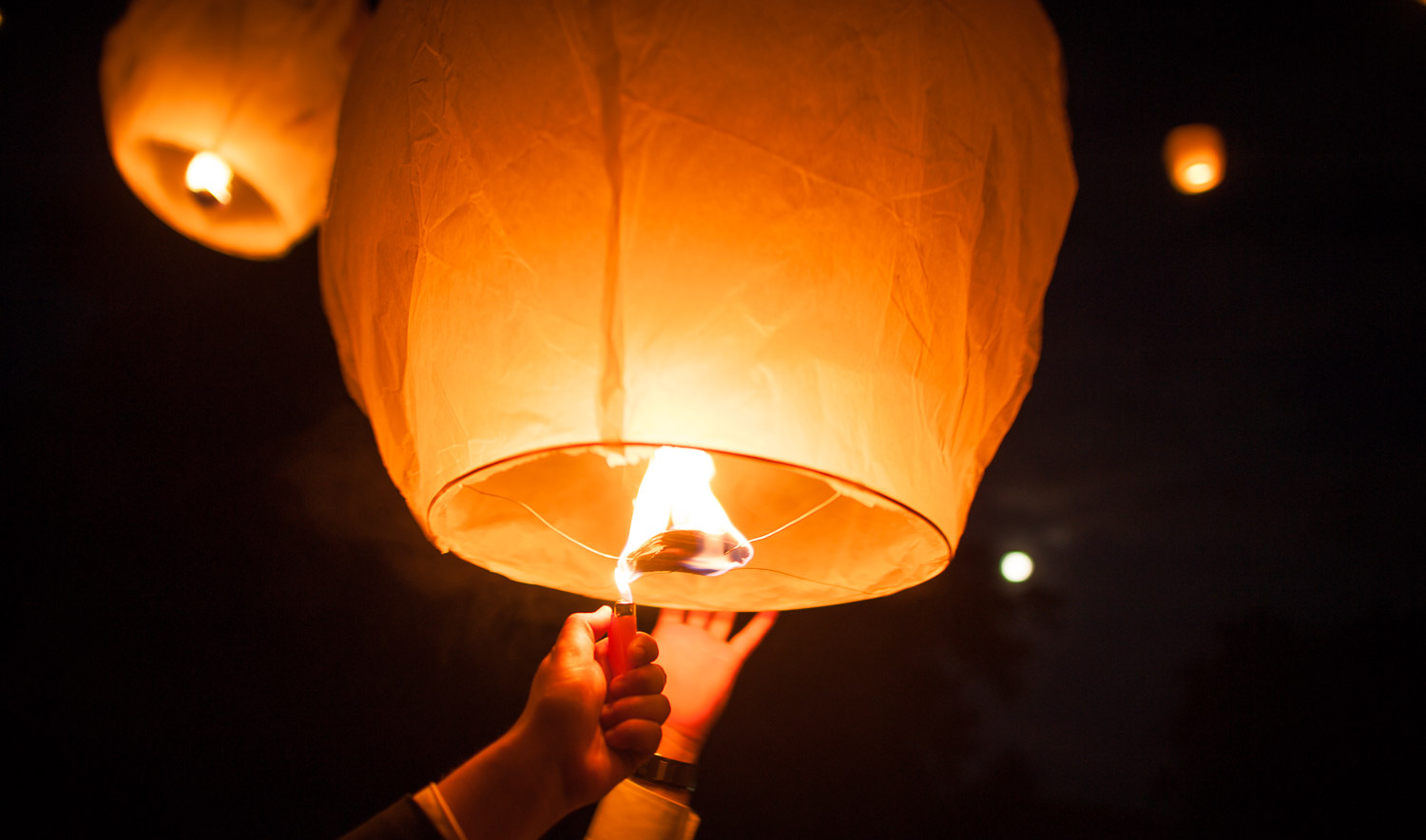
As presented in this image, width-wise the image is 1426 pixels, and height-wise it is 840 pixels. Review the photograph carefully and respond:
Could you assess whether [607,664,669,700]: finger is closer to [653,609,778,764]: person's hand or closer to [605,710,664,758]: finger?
[605,710,664,758]: finger

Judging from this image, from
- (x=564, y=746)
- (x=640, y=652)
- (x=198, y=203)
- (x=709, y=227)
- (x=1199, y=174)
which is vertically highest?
(x=1199, y=174)

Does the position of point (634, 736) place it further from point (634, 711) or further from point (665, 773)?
point (665, 773)

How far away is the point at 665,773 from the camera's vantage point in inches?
34.4

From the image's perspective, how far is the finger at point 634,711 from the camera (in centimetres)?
77

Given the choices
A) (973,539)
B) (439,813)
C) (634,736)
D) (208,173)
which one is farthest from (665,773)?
(973,539)

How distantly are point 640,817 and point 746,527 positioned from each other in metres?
0.38

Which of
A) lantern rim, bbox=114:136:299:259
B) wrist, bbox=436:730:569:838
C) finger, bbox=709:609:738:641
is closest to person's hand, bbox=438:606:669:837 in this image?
wrist, bbox=436:730:569:838

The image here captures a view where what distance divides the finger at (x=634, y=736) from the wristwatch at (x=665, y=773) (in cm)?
11

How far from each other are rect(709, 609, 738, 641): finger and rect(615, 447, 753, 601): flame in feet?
1.24

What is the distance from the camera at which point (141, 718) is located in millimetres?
1001

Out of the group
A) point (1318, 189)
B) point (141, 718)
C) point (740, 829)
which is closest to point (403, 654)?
point (141, 718)

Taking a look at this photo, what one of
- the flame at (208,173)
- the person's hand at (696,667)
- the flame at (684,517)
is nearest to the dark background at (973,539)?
the person's hand at (696,667)

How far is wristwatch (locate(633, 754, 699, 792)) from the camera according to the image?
34.3 inches

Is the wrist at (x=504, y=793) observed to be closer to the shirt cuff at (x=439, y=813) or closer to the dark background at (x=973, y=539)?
the shirt cuff at (x=439, y=813)
